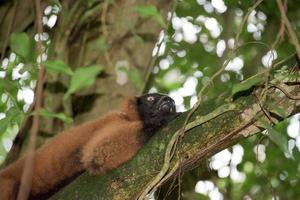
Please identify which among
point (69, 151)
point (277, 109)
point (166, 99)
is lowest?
point (166, 99)

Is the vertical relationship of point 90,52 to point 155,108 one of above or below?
above

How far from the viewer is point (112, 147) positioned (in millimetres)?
3021

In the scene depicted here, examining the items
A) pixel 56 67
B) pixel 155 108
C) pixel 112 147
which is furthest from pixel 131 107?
pixel 56 67

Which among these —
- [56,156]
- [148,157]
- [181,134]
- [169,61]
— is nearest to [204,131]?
[181,134]

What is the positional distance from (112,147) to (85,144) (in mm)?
406

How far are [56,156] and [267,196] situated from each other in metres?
2.01

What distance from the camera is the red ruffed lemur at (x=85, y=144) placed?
10.1ft

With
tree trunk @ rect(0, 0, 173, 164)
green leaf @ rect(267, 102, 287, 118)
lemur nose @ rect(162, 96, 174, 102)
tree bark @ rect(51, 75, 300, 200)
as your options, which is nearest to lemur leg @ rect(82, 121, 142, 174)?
tree bark @ rect(51, 75, 300, 200)

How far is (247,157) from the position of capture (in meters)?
5.66

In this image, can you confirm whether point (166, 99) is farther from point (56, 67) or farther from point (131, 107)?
point (56, 67)

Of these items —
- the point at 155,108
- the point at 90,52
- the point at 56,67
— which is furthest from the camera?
the point at 90,52

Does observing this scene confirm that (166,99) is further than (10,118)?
Yes

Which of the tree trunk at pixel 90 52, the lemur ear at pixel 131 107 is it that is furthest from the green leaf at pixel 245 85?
the tree trunk at pixel 90 52

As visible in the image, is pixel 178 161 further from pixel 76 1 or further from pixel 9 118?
pixel 76 1
